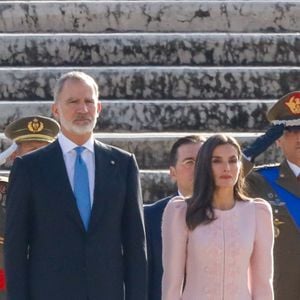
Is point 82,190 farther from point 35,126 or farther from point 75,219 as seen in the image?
point 35,126

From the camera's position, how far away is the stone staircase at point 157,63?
9.33 metres

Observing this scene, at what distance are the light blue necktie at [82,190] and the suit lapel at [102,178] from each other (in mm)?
32

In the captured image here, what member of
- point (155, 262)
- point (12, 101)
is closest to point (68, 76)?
point (155, 262)

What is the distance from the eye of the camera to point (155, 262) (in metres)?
6.41

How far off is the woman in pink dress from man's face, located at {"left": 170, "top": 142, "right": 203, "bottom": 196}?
0.53 meters

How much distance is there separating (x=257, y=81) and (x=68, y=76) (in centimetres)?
422

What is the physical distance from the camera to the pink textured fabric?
568 centimetres

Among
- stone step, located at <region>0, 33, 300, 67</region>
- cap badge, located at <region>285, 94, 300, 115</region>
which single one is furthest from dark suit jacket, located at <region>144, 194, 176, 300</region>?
stone step, located at <region>0, 33, 300, 67</region>

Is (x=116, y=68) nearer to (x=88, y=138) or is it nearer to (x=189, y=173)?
(x=189, y=173)

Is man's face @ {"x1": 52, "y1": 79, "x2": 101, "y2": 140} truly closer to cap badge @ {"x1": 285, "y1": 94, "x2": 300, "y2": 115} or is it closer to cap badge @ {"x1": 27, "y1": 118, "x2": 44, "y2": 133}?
cap badge @ {"x1": 27, "y1": 118, "x2": 44, "y2": 133}

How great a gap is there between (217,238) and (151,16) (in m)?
4.98

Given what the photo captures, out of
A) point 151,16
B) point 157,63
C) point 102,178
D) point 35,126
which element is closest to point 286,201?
point 35,126

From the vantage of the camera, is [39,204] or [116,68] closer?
[39,204]

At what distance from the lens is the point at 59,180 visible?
5.61 meters
